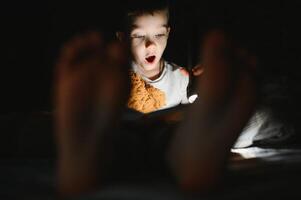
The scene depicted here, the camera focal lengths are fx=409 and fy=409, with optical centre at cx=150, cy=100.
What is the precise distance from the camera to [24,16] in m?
1.69

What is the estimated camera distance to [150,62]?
1570 millimetres

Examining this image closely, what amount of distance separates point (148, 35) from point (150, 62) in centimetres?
11

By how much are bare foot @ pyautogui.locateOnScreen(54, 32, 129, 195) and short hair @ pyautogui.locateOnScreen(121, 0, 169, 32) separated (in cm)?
85

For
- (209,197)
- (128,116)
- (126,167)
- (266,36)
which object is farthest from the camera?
(266,36)

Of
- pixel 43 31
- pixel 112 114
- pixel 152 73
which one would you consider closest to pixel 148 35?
pixel 152 73

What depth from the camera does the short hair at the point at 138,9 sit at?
1538 mm

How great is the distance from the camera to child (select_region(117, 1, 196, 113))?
152cm

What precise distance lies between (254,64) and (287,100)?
2.14ft

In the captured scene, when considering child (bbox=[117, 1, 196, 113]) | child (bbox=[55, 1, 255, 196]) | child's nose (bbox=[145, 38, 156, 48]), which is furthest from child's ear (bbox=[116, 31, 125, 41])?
child (bbox=[55, 1, 255, 196])

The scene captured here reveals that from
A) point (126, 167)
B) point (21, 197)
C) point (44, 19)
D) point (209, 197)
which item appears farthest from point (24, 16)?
point (209, 197)

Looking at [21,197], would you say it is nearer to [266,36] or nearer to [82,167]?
[82,167]

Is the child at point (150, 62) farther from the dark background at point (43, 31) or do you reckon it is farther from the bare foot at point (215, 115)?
the bare foot at point (215, 115)

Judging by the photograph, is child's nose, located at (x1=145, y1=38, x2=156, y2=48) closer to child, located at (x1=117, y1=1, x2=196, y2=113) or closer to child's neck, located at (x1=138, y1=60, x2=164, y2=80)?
child, located at (x1=117, y1=1, x2=196, y2=113)

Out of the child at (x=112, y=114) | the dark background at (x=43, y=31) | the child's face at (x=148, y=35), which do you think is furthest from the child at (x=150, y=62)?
the child at (x=112, y=114)
